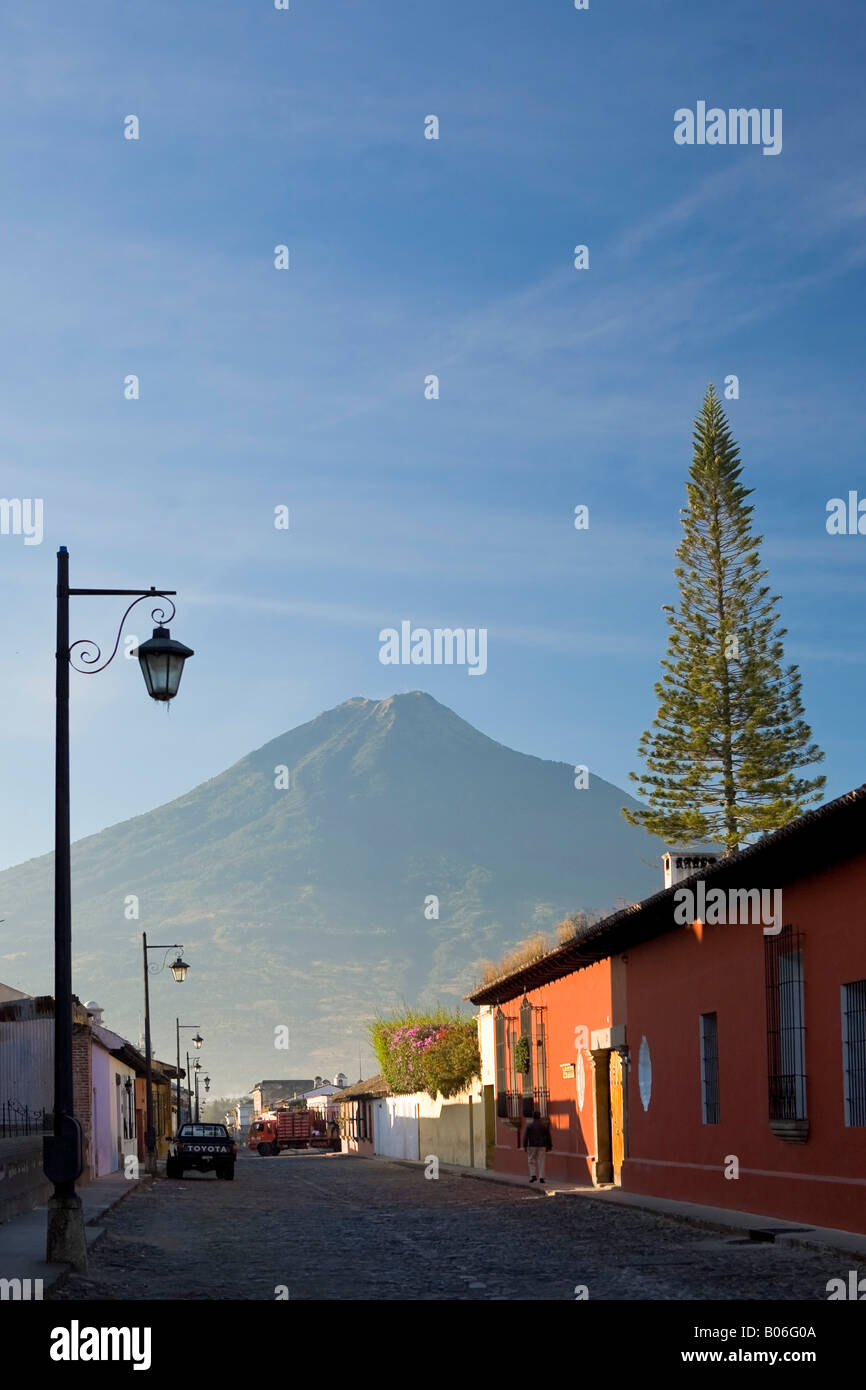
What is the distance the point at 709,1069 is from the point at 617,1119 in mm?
6674

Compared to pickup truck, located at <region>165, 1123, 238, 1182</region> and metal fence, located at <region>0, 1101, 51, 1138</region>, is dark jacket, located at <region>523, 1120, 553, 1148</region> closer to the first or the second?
metal fence, located at <region>0, 1101, 51, 1138</region>

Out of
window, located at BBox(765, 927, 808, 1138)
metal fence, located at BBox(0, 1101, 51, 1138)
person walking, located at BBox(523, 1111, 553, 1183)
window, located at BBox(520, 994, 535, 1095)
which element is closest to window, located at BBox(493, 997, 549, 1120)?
window, located at BBox(520, 994, 535, 1095)

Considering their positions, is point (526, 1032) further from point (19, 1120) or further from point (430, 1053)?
point (19, 1120)

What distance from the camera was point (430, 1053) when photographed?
166 feet


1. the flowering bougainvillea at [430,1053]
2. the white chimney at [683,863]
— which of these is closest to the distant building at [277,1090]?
the flowering bougainvillea at [430,1053]

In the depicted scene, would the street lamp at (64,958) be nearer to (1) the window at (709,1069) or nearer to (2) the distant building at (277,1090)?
(1) the window at (709,1069)

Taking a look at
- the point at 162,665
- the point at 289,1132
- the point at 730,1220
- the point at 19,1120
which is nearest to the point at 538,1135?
the point at 730,1220

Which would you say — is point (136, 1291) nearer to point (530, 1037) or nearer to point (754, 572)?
point (530, 1037)

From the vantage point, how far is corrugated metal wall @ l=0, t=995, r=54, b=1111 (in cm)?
1984

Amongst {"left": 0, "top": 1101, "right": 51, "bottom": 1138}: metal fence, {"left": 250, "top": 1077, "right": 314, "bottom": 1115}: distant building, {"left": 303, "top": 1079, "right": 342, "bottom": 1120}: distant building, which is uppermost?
{"left": 0, "top": 1101, "right": 51, "bottom": 1138}: metal fence

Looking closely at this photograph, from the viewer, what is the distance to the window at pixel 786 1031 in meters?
18.1

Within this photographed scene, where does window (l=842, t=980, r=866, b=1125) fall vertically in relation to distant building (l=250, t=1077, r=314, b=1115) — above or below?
above

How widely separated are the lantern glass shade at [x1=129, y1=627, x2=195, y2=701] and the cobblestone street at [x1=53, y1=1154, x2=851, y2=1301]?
493 cm

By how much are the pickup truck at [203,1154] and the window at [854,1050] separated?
28.0 metres
